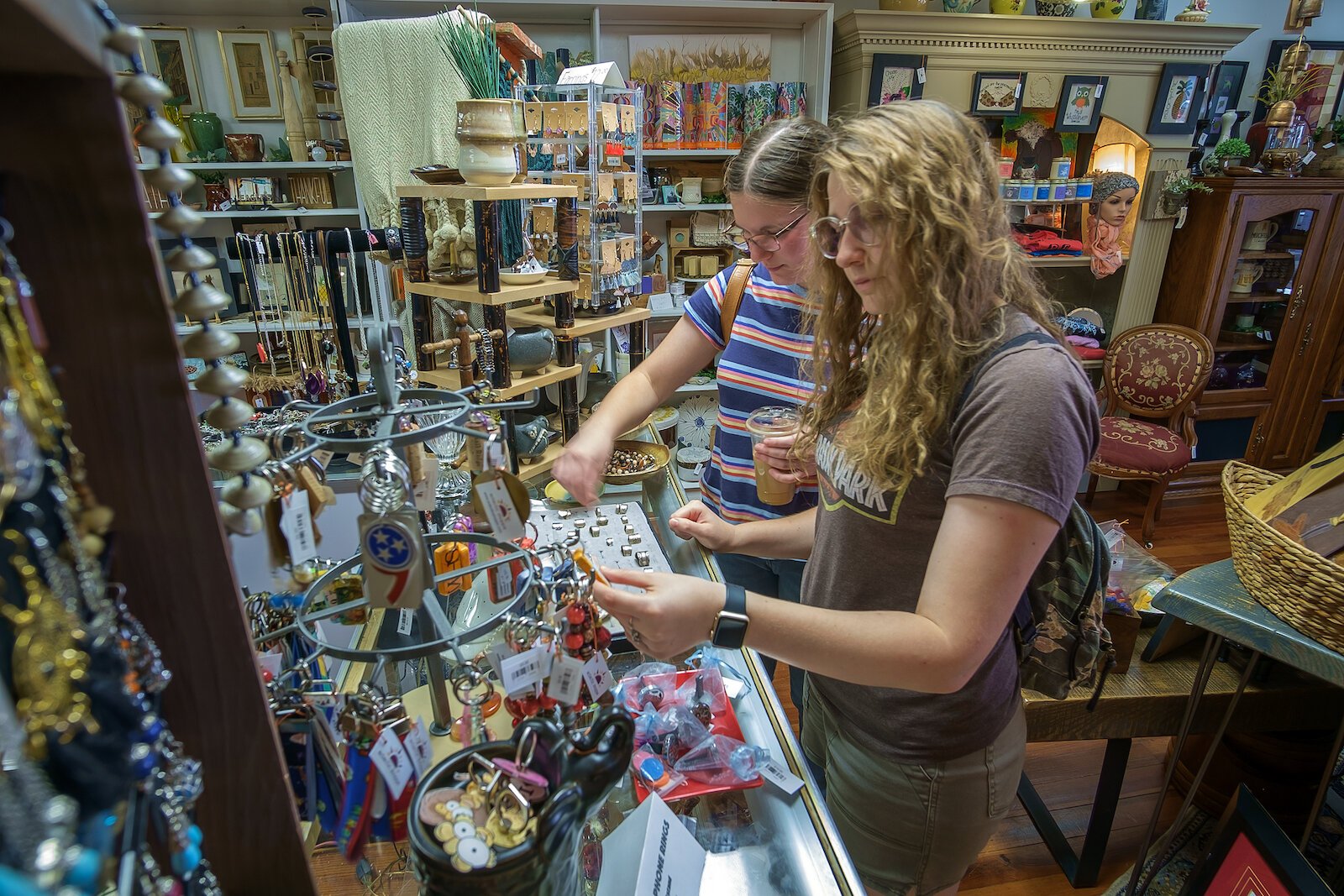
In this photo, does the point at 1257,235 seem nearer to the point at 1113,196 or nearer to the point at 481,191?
the point at 1113,196

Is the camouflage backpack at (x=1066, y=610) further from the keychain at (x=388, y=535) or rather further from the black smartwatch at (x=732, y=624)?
the keychain at (x=388, y=535)

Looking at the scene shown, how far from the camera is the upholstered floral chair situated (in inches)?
140

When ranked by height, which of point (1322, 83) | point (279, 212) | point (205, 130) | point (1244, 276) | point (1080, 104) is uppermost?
point (1322, 83)

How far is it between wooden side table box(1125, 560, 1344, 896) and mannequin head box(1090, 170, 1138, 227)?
2676mm

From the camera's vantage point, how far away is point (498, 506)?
28.9 inches

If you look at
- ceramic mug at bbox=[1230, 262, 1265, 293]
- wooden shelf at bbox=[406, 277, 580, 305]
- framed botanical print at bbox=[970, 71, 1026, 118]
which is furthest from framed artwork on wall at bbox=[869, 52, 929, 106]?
wooden shelf at bbox=[406, 277, 580, 305]

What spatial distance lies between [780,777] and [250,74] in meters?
3.57

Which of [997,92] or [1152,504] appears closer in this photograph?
[997,92]

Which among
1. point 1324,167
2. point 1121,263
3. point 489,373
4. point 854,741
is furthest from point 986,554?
point 1324,167

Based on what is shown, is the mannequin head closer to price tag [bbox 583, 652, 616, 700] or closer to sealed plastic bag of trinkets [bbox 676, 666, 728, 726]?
sealed plastic bag of trinkets [bbox 676, 666, 728, 726]

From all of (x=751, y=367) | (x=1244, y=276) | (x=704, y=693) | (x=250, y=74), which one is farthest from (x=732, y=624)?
(x=1244, y=276)

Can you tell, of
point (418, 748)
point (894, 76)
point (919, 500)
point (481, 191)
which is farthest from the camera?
point (894, 76)

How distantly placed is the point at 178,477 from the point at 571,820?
383 mm

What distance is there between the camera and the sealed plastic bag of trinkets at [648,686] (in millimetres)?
1062
